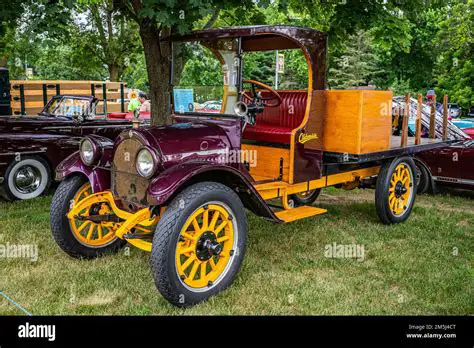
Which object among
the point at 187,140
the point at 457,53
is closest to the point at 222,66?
the point at 187,140

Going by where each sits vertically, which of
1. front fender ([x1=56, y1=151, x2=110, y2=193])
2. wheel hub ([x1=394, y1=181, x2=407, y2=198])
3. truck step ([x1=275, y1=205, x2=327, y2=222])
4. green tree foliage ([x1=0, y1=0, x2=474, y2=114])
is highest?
green tree foliage ([x1=0, y1=0, x2=474, y2=114])

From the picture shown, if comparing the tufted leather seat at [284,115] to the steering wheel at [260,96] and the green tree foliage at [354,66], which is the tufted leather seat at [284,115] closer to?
the steering wheel at [260,96]

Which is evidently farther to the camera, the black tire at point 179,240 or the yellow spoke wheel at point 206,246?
the yellow spoke wheel at point 206,246

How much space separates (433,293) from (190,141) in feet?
8.35

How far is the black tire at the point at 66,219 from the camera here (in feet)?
15.4

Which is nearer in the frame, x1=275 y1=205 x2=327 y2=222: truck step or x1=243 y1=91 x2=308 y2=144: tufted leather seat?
x1=275 y1=205 x2=327 y2=222: truck step

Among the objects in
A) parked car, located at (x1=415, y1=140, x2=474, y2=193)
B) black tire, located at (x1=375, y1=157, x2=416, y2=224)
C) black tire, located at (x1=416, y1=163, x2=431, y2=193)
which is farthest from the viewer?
black tire, located at (x1=416, y1=163, x2=431, y2=193)

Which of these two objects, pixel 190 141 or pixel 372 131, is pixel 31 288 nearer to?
pixel 190 141

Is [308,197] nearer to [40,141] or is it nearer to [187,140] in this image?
[187,140]

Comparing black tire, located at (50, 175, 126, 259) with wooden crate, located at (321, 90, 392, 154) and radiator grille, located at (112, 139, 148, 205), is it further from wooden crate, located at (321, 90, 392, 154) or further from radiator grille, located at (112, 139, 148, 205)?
wooden crate, located at (321, 90, 392, 154)

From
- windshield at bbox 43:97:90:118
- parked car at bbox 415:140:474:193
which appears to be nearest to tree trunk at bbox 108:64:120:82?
windshield at bbox 43:97:90:118

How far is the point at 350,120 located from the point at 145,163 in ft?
8.14

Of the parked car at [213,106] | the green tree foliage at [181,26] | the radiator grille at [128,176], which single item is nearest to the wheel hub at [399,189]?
the green tree foliage at [181,26]

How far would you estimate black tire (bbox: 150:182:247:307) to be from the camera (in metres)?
3.75
